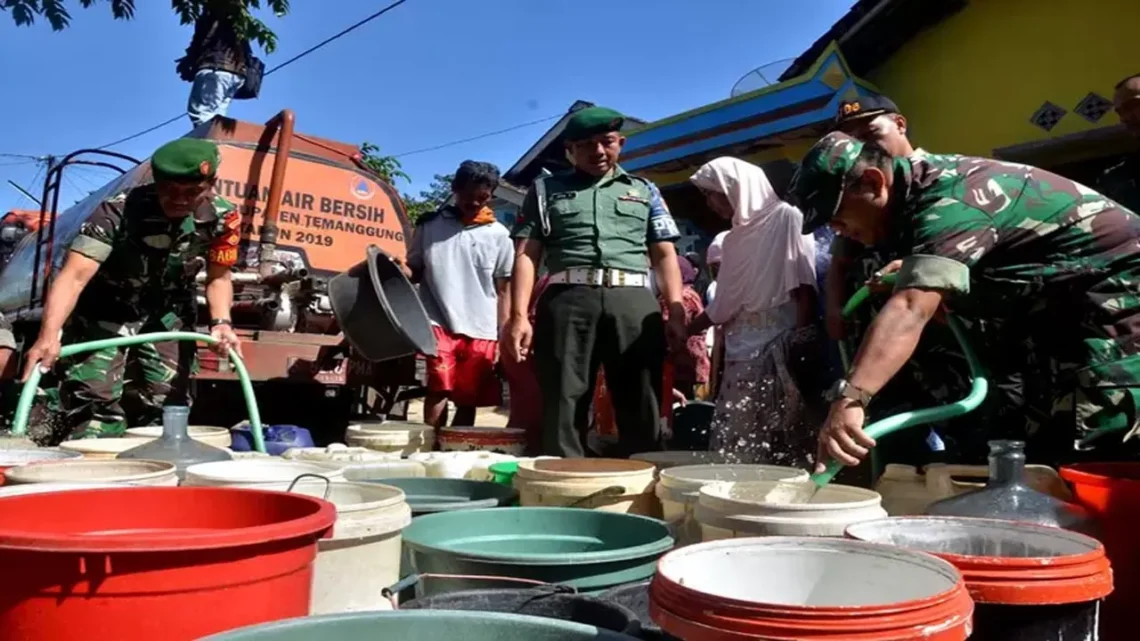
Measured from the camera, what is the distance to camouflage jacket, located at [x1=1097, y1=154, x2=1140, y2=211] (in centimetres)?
365

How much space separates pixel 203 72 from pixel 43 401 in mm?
5218

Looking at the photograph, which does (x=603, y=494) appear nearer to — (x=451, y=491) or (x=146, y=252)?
(x=451, y=491)

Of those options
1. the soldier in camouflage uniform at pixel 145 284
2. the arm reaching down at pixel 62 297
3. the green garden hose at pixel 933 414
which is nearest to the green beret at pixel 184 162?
the soldier in camouflage uniform at pixel 145 284

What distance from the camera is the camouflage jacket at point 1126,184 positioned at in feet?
12.0

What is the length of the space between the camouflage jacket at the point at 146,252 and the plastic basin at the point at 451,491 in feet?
6.43

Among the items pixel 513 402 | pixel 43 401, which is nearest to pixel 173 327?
pixel 43 401

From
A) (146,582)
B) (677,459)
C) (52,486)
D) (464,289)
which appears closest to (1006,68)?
(464,289)

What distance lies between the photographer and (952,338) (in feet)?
9.39

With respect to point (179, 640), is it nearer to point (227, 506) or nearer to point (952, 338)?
point (227, 506)

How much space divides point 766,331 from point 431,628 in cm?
282

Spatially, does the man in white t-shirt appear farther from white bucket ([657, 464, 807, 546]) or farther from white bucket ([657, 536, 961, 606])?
white bucket ([657, 536, 961, 606])

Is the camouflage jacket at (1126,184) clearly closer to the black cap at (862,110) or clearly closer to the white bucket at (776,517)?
the black cap at (862,110)

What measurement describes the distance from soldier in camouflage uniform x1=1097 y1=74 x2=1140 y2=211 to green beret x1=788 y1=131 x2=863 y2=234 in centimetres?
190

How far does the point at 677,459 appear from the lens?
2916 mm
